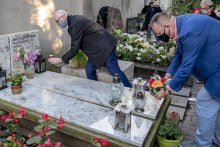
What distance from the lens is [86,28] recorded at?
3504 millimetres

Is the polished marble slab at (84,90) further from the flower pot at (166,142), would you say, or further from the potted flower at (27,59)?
the flower pot at (166,142)

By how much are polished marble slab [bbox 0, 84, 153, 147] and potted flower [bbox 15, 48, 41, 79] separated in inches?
13.4

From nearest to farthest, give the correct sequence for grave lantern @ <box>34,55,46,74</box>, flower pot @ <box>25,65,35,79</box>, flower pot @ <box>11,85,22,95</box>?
1. flower pot @ <box>11,85,22,95</box>
2. flower pot @ <box>25,65,35,79</box>
3. grave lantern @ <box>34,55,46,74</box>

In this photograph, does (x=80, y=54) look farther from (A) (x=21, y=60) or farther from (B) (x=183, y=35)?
(B) (x=183, y=35)

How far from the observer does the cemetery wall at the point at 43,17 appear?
4.00 metres

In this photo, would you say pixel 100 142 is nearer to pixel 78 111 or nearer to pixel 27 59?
pixel 78 111

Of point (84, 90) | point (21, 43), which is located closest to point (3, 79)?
point (21, 43)

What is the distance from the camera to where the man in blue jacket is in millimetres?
2156

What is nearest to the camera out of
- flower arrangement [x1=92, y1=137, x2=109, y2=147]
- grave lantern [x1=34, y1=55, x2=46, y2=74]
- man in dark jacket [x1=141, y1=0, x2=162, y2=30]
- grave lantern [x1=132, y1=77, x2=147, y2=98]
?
flower arrangement [x1=92, y1=137, x2=109, y2=147]

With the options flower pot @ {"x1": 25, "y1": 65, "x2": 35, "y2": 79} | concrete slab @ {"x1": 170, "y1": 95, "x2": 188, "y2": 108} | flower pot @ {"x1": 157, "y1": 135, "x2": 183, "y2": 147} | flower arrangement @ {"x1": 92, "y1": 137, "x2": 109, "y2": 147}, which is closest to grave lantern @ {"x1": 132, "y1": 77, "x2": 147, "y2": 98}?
flower pot @ {"x1": 157, "y1": 135, "x2": 183, "y2": 147}

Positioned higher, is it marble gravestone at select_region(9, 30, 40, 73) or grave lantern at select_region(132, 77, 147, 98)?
marble gravestone at select_region(9, 30, 40, 73)

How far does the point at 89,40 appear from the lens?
11.8ft

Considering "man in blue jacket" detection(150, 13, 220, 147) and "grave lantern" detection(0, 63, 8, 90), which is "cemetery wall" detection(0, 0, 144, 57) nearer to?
"grave lantern" detection(0, 63, 8, 90)

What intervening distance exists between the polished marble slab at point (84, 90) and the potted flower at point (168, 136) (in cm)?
19
